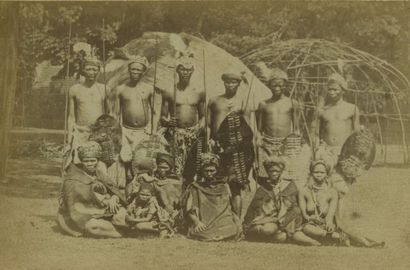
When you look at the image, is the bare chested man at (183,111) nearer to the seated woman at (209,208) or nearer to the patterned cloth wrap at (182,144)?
the patterned cloth wrap at (182,144)

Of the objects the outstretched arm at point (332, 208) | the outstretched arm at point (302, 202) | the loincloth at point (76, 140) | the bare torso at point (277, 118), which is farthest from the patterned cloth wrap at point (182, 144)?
the outstretched arm at point (332, 208)

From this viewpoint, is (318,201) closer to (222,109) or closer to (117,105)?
(222,109)

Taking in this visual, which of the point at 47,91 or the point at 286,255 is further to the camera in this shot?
the point at 47,91

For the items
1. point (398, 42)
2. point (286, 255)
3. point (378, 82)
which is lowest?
point (286, 255)

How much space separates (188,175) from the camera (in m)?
6.00

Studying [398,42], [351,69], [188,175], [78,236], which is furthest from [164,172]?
[398,42]

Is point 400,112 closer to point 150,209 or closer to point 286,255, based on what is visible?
point 286,255

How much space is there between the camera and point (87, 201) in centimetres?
603

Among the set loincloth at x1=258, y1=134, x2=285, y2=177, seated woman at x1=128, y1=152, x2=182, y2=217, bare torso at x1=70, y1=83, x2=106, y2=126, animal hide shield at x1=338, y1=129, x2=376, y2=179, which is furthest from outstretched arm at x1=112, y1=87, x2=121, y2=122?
animal hide shield at x1=338, y1=129, x2=376, y2=179

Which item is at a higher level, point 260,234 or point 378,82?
point 378,82

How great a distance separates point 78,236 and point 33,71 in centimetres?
171

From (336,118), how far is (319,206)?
864mm

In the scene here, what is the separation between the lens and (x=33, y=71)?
6.25 meters

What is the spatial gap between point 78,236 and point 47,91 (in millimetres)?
1477
